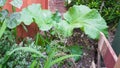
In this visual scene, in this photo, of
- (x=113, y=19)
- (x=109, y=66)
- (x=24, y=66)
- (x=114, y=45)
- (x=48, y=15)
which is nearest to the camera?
(x=109, y=66)

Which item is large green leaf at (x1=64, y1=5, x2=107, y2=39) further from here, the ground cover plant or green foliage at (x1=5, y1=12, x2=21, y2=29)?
green foliage at (x1=5, y1=12, x2=21, y2=29)

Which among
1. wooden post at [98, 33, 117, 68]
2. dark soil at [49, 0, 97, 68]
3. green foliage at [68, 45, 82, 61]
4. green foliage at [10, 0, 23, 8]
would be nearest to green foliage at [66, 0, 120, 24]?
dark soil at [49, 0, 97, 68]

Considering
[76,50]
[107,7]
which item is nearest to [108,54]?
[76,50]

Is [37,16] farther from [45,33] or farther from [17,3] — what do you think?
[17,3]

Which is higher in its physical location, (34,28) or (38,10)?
(38,10)

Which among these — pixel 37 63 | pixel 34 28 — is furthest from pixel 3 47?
pixel 34 28

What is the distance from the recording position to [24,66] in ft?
6.50

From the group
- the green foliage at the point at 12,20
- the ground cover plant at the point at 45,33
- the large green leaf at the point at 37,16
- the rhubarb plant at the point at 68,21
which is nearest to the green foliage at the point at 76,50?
the ground cover plant at the point at 45,33

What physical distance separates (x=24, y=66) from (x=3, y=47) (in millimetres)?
240

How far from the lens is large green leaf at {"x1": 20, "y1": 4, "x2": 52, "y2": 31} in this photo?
2.26 meters

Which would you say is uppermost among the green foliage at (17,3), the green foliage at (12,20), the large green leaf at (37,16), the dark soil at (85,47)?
the green foliage at (17,3)

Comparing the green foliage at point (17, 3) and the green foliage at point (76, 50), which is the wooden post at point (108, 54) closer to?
the green foliage at point (76, 50)

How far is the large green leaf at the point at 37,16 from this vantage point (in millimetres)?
2264

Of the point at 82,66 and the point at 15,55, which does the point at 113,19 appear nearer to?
the point at 82,66
